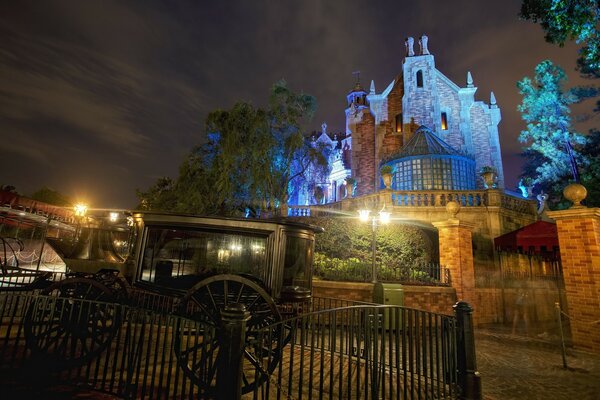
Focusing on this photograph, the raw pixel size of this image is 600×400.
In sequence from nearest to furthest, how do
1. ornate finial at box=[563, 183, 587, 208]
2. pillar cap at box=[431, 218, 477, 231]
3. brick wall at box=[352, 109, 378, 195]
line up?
1. ornate finial at box=[563, 183, 587, 208]
2. pillar cap at box=[431, 218, 477, 231]
3. brick wall at box=[352, 109, 378, 195]

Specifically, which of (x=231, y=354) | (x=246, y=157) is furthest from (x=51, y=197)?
(x=231, y=354)

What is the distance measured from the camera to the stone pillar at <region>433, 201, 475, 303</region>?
9.46m

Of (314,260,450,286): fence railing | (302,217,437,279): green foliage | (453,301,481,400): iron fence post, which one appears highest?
(302,217,437,279): green foliage

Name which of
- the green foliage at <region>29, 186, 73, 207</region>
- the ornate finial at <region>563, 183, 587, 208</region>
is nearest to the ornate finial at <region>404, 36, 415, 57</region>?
the ornate finial at <region>563, 183, 587, 208</region>

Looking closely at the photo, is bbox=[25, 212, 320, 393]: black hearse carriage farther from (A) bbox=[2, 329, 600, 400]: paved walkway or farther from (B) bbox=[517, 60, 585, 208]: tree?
(B) bbox=[517, 60, 585, 208]: tree

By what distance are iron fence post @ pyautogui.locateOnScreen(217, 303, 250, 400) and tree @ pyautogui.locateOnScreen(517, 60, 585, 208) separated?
2720 centimetres

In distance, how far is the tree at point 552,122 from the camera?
72.5 feet

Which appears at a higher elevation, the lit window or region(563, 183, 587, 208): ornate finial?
the lit window

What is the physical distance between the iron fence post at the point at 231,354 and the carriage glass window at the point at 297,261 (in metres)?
2.26

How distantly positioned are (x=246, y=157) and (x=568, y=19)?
47.9ft

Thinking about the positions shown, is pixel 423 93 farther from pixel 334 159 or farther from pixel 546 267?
pixel 546 267

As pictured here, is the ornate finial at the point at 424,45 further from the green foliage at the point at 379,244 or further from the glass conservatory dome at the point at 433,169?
the green foliage at the point at 379,244

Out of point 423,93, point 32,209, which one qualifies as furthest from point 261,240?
point 423,93

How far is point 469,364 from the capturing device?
4195mm
